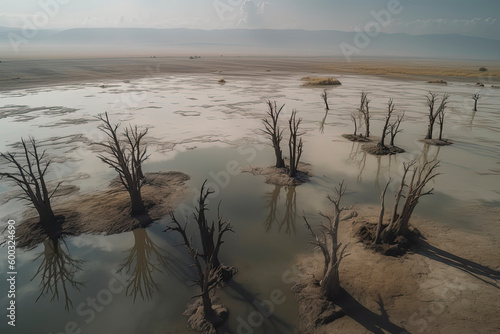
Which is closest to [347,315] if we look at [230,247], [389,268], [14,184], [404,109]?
[389,268]

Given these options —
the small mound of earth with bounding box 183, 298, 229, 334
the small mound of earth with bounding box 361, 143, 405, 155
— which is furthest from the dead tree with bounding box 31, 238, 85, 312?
the small mound of earth with bounding box 361, 143, 405, 155

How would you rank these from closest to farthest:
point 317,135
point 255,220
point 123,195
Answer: point 255,220
point 123,195
point 317,135

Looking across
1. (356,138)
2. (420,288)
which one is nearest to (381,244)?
(420,288)

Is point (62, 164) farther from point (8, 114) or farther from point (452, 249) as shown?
point (452, 249)

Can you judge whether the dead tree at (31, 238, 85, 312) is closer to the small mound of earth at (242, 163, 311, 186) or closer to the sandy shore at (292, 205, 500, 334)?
the sandy shore at (292, 205, 500, 334)

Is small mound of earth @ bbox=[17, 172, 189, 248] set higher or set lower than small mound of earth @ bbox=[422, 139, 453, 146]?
higher

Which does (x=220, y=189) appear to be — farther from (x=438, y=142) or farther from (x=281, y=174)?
(x=438, y=142)
